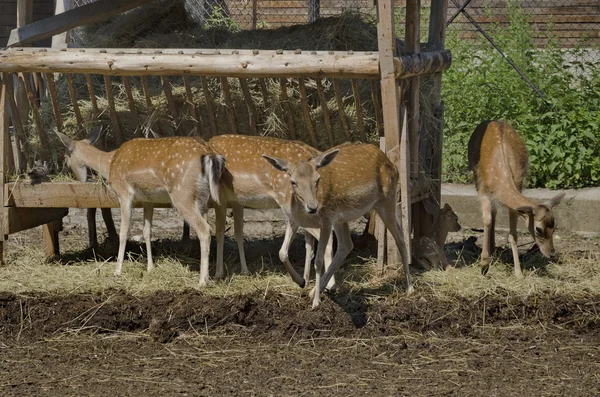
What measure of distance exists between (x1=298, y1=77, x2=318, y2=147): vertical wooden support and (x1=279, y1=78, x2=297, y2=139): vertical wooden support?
133mm

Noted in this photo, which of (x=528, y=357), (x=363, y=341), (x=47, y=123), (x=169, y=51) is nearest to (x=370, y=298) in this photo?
(x=363, y=341)

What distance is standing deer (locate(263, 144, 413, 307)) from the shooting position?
7.21 meters

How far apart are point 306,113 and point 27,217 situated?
8.52 feet

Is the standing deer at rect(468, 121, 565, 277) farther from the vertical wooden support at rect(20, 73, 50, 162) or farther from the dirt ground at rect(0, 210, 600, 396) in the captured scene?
the vertical wooden support at rect(20, 73, 50, 162)

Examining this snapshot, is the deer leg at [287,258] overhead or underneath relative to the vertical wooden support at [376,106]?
underneath

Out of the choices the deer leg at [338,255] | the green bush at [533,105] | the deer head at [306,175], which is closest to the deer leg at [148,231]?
the deer leg at [338,255]

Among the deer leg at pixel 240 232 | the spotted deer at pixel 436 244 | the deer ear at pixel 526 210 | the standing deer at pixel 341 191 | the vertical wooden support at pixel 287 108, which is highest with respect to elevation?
the vertical wooden support at pixel 287 108

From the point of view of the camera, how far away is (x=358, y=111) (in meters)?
8.09

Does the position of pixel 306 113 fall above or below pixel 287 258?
above

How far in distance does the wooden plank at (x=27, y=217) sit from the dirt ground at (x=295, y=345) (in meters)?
1.16

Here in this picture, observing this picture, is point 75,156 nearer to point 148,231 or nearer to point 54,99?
point 54,99

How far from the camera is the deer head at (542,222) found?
8.08 m

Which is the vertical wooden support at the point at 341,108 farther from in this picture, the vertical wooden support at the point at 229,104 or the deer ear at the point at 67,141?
the deer ear at the point at 67,141

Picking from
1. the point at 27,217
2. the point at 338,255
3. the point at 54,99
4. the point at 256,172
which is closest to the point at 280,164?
the point at 256,172
